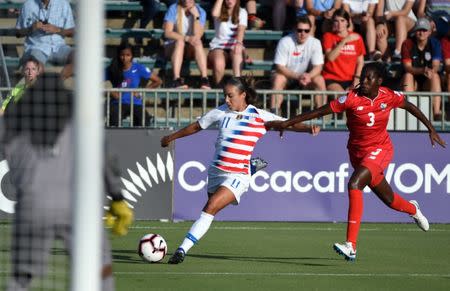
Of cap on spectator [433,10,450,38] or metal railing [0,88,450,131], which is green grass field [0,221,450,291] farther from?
cap on spectator [433,10,450,38]

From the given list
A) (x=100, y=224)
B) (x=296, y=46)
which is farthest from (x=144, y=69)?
(x=100, y=224)

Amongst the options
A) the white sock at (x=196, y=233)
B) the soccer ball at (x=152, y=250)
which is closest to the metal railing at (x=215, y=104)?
the white sock at (x=196, y=233)

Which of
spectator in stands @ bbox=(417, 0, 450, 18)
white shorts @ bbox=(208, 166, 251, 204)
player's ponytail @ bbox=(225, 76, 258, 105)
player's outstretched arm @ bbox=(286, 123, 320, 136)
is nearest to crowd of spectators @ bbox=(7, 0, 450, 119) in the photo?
spectator in stands @ bbox=(417, 0, 450, 18)

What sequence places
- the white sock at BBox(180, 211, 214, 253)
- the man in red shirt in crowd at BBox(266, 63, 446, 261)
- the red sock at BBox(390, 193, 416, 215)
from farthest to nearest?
1. the red sock at BBox(390, 193, 416, 215)
2. the man in red shirt in crowd at BBox(266, 63, 446, 261)
3. the white sock at BBox(180, 211, 214, 253)

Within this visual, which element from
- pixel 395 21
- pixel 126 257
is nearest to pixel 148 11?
pixel 395 21

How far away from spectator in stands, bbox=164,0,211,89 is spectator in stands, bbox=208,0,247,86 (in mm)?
234

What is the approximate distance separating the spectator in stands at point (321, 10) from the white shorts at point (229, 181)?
340 inches

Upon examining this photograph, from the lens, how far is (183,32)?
20906 millimetres

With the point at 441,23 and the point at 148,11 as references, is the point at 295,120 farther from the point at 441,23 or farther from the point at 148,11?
the point at 441,23

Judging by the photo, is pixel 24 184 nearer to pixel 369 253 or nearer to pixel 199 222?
pixel 199 222

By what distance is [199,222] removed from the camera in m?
12.7

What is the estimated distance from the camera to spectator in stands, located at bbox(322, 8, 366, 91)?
20.7 m

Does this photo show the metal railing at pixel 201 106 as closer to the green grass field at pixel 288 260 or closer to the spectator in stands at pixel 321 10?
the green grass field at pixel 288 260

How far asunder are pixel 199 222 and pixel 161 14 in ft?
34.3
